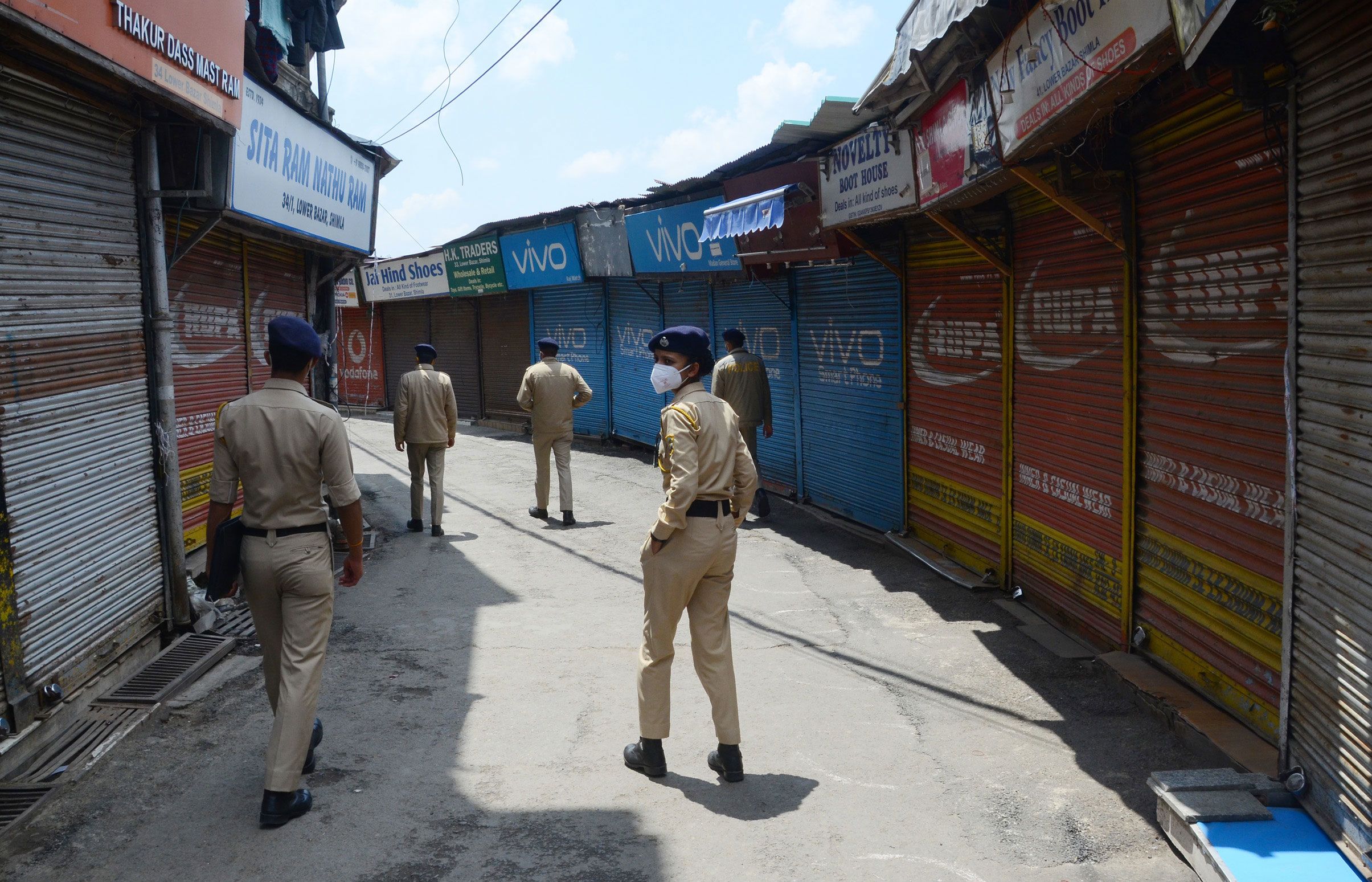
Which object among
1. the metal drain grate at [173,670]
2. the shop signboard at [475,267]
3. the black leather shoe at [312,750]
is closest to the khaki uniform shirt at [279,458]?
the black leather shoe at [312,750]

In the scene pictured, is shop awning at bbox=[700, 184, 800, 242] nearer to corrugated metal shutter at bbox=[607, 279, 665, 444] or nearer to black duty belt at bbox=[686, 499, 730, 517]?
corrugated metal shutter at bbox=[607, 279, 665, 444]

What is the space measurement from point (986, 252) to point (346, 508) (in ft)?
16.0

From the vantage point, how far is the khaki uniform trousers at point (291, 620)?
4086 millimetres

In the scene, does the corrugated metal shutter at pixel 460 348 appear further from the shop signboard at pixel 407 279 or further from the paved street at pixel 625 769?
the paved street at pixel 625 769

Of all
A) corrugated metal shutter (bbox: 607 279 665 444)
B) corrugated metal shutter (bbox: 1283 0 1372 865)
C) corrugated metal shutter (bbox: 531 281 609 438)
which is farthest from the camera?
corrugated metal shutter (bbox: 531 281 609 438)

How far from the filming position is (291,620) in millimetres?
4184

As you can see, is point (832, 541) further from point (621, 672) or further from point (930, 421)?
point (621, 672)

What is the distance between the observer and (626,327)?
56.1 feet

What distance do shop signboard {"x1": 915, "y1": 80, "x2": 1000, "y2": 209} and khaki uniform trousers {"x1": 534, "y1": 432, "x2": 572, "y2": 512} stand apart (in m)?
4.72

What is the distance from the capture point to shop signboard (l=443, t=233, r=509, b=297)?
64.5 feet

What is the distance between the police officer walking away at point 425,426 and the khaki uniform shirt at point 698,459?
5.76 meters

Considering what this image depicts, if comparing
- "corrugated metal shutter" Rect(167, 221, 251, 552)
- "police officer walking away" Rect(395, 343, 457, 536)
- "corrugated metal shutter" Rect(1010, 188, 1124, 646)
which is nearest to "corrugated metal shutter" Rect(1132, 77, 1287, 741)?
"corrugated metal shutter" Rect(1010, 188, 1124, 646)

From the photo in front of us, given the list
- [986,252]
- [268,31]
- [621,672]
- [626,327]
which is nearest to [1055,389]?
[986,252]

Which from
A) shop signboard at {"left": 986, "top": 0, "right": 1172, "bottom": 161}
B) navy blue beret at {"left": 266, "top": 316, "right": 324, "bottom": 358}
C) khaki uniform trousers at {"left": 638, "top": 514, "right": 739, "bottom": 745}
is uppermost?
shop signboard at {"left": 986, "top": 0, "right": 1172, "bottom": 161}
